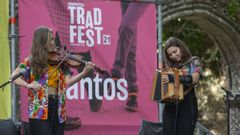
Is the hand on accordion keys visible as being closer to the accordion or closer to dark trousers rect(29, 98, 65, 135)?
the accordion

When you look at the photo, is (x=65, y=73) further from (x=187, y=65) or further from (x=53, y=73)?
(x=187, y=65)

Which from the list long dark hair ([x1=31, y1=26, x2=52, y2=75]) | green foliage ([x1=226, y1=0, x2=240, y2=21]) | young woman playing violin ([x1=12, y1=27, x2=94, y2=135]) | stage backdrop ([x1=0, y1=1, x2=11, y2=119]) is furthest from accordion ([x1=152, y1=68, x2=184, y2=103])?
green foliage ([x1=226, y1=0, x2=240, y2=21])

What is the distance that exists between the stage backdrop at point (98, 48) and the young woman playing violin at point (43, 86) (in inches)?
60.3

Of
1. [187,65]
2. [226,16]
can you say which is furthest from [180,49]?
[226,16]

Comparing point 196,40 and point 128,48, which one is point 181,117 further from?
point 196,40

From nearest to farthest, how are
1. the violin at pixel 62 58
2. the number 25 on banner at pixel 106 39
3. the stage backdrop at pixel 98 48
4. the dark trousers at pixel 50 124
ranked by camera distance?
1. the dark trousers at pixel 50 124
2. the violin at pixel 62 58
3. the stage backdrop at pixel 98 48
4. the number 25 on banner at pixel 106 39

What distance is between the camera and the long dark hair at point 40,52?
5.82m

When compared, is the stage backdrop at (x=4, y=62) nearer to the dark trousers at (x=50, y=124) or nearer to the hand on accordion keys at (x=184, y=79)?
the dark trousers at (x=50, y=124)

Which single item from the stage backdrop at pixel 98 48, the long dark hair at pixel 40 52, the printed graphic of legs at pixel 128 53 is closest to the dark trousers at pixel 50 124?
the long dark hair at pixel 40 52

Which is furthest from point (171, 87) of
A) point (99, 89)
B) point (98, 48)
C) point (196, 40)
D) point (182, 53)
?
point (196, 40)

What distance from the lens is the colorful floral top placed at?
582cm

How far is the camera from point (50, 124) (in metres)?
5.84

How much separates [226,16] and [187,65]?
7.01 m

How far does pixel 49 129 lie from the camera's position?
5.80 metres
